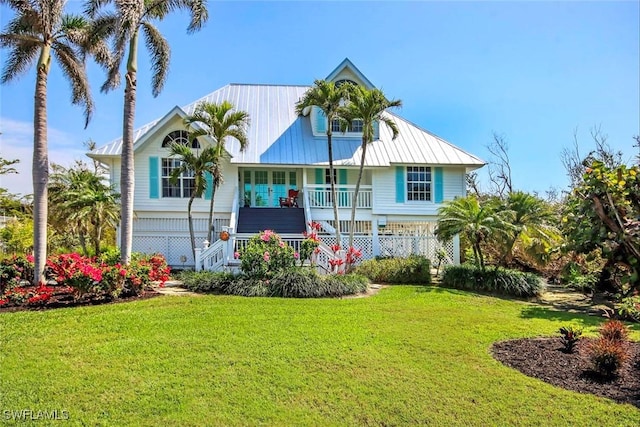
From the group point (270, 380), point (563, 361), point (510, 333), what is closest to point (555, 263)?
point (510, 333)

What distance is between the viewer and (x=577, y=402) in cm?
496

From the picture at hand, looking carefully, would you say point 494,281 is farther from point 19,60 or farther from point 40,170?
point 19,60

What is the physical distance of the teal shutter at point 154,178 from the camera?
1695 centimetres

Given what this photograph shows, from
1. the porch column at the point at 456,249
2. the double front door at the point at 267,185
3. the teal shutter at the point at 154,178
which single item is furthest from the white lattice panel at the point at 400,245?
the teal shutter at the point at 154,178

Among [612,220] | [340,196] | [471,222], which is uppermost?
[340,196]

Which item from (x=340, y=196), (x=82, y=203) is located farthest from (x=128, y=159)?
(x=340, y=196)

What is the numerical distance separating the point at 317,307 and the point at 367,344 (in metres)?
2.69

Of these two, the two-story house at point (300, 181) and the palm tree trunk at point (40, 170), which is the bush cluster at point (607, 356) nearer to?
the two-story house at point (300, 181)

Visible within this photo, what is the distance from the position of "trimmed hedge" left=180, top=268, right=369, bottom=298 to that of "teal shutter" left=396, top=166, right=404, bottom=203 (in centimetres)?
782

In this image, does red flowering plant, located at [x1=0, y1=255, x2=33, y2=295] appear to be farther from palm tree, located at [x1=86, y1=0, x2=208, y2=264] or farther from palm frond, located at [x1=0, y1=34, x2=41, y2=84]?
palm frond, located at [x1=0, y1=34, x2=41, y2=84]

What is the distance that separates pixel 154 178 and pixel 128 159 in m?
5.68

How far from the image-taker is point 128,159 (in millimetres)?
11508

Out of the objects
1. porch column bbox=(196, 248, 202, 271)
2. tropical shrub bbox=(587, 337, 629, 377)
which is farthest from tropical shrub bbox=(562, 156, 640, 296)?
porch column bbox=(196, 248, 202, 271)

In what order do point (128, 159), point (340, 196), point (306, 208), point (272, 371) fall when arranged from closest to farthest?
1. point (272, 371)
2. point (128, 159)
3. point (306, 208)
4. point (340, 196)
